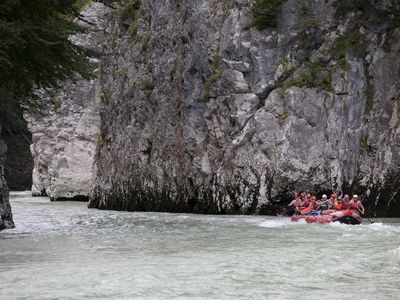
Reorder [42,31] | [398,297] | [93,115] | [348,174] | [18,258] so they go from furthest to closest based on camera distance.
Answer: [93,115], [348,174], [42,31], [18,258], [398,297]

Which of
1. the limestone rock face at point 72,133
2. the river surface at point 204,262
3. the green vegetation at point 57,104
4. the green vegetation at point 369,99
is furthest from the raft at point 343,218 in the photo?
the green vegetation at point 57,104

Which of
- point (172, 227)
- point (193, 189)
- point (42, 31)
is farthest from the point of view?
point (193, 189)

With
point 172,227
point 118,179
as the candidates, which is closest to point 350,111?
point 172,227

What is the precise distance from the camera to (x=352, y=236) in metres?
18.1

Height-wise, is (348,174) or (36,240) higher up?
(348,174)

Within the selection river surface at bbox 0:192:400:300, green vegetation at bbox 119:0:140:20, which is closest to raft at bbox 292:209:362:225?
river surface at bbox 0:192:400:300

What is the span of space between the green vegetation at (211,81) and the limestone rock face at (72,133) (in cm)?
2067

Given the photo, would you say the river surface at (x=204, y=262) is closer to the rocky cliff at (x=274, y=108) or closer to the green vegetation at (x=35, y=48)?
the green vegetation at (x=35, y=48)

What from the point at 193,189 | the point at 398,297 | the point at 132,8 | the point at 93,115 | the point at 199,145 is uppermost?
the point at 132,8

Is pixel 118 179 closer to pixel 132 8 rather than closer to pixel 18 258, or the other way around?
pixel 132 8

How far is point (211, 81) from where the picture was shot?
30.4 m

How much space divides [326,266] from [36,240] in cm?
910

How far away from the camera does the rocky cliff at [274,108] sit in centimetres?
2734

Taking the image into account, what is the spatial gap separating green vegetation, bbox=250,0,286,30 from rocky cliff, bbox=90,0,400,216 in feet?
0.53
